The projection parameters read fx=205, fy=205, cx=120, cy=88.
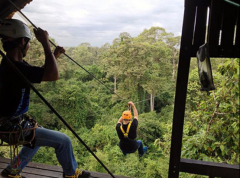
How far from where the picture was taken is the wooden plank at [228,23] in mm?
1028

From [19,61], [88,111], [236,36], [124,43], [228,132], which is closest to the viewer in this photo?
[236,36]

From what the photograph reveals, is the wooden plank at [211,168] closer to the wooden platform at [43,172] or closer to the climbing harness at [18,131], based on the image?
the climbing harness at [18,131]

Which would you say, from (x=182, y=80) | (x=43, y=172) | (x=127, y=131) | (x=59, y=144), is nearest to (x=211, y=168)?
(x=182, y=80)

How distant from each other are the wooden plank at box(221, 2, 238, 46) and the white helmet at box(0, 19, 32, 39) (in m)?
1.11

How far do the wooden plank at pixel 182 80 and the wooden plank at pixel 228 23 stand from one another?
0.15 m

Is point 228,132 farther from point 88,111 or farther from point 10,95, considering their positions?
point 88,111

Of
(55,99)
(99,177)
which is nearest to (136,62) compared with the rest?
(55,99)

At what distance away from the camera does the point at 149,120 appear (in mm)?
11562

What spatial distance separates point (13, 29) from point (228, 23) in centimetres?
118

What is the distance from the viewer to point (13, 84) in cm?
113

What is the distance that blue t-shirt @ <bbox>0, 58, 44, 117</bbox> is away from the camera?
3.66 ft

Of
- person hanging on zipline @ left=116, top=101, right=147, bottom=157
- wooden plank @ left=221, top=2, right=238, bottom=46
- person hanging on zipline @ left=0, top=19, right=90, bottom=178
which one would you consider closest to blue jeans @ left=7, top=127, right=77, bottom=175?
person hanging on zipline @ left=0, top=19, right=90, bottom=178

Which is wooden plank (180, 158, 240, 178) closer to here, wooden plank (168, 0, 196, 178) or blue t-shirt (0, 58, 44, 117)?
wooden plank (168, 0, 196, 178)

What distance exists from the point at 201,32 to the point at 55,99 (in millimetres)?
11229
